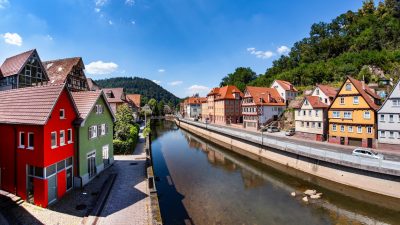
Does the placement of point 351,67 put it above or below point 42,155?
above

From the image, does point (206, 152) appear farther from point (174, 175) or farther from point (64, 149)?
point (64, 149)

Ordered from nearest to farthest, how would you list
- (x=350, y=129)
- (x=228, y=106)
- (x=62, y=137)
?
(x=62, y=137), (x=350, y=129), (x=228, y=106)

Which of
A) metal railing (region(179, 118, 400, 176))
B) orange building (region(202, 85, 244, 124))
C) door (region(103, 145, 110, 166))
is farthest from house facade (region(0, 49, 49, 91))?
orange building (region(202, 85, 244, 124))

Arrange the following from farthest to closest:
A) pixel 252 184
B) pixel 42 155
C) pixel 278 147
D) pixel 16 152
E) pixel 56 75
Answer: pixel 56 75 < pixel 278 147 < pixel 252 184 < pixel 16 152 < pixel 42 155

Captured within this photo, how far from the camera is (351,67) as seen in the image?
216 feet

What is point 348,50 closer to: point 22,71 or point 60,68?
point 60,68

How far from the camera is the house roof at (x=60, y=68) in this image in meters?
37.9

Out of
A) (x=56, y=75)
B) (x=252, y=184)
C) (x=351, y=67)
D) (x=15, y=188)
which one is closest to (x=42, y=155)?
(x=15, y=188)

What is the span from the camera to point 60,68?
130 feet

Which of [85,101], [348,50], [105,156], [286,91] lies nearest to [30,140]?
[85,101]

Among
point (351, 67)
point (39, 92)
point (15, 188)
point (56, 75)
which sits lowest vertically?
point (15, 188)

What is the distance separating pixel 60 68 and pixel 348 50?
94.1m

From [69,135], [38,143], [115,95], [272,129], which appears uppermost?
[115,95]

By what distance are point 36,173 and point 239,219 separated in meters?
15.5
